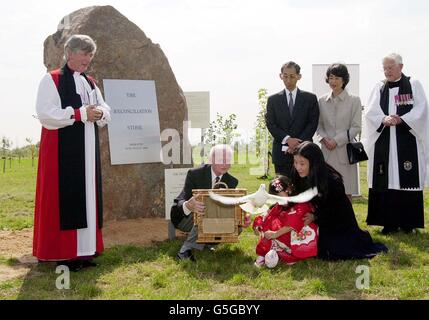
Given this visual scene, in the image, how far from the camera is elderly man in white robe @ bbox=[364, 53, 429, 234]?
6379 mm

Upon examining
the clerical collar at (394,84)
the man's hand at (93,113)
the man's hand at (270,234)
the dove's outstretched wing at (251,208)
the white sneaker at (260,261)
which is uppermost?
the clerical collar at (394,84)

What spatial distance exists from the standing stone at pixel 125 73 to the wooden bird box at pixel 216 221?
2437 mm

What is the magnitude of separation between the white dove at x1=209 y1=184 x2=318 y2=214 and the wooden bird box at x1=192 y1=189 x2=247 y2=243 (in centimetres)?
25

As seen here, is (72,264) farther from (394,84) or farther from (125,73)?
(394,84)

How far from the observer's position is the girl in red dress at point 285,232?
4895 millimetres

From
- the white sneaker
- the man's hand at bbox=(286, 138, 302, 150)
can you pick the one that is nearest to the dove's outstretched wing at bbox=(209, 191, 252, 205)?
the white sneaker

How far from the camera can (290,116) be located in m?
6.30

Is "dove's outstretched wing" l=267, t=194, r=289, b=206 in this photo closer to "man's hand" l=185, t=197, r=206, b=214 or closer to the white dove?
the white dove

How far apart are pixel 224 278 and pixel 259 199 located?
783mm

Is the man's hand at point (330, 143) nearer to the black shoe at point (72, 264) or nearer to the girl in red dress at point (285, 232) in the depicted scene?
the girl in red dress at point (285, 232)

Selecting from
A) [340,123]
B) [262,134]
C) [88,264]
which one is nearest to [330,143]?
[340,123]

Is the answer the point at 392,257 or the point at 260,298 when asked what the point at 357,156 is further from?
the point at 260,298

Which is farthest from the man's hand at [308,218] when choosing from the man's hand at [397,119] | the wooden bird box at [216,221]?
the man's hand at [397,119]
